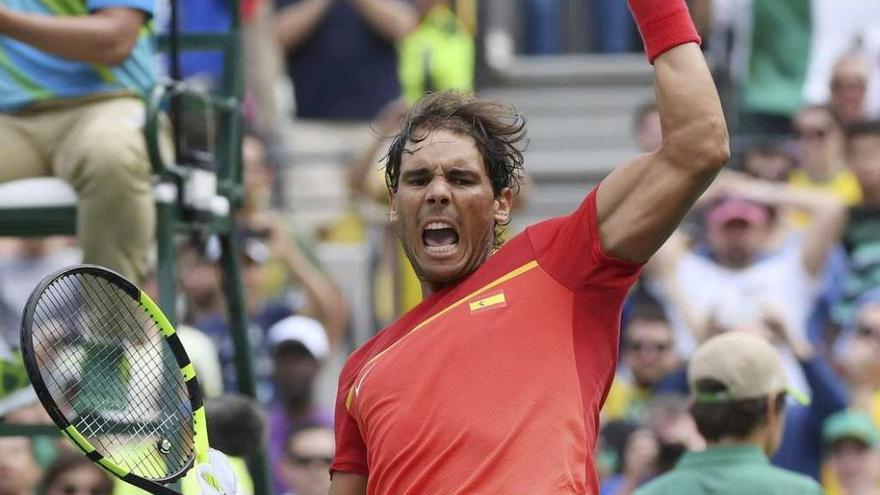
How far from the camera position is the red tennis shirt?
3.62 meters

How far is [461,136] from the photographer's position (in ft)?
12.9

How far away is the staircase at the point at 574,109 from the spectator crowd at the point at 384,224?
0.23 m

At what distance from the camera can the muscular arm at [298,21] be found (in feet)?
33.2

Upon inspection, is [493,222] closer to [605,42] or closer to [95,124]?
[95,124]

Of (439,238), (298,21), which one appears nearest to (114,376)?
(439,238)

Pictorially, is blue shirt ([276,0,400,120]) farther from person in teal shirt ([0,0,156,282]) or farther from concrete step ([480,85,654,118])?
person in teal shirt ([0,0,156,282])

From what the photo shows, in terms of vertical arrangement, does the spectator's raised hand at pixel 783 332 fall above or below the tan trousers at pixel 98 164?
below

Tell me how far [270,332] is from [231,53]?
9.55 feet

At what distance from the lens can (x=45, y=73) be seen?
209 inches

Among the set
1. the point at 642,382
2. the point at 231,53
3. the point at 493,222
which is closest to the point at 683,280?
the point at 642,382

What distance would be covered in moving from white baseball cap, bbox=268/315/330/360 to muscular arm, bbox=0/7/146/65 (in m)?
3.18

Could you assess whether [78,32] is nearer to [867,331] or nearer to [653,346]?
[653,346]

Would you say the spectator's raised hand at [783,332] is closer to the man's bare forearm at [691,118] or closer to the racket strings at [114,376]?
the racket strings at [114,376]

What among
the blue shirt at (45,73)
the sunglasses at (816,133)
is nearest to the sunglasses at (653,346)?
the sunglasses at (816,133)
